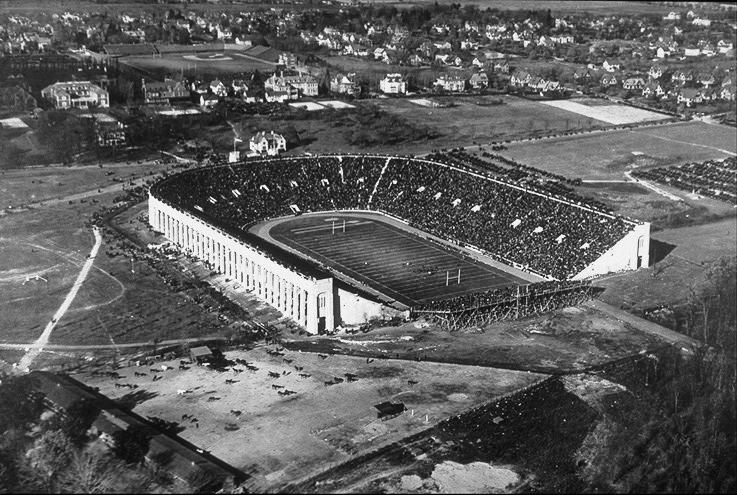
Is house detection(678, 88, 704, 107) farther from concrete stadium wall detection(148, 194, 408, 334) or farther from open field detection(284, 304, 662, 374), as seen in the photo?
concrete stadium wall detection(148, 194, 408, 334)

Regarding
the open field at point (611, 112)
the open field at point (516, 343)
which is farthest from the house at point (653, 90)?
the open field at point (516, 343)

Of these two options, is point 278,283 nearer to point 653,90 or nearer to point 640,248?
point 640,248

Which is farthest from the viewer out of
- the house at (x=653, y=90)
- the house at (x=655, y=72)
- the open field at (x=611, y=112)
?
the house at (x=655, y=72)

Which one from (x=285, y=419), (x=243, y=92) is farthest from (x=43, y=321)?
(x=243, y=92)

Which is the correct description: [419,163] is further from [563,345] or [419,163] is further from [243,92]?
[243,92]

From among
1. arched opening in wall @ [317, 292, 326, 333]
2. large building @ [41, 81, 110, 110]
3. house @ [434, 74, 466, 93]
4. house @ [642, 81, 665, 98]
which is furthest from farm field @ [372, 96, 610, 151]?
arched opening in wall @ [317, 292, 326, 333]

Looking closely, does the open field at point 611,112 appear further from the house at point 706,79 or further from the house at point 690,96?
the house at point 706,79
